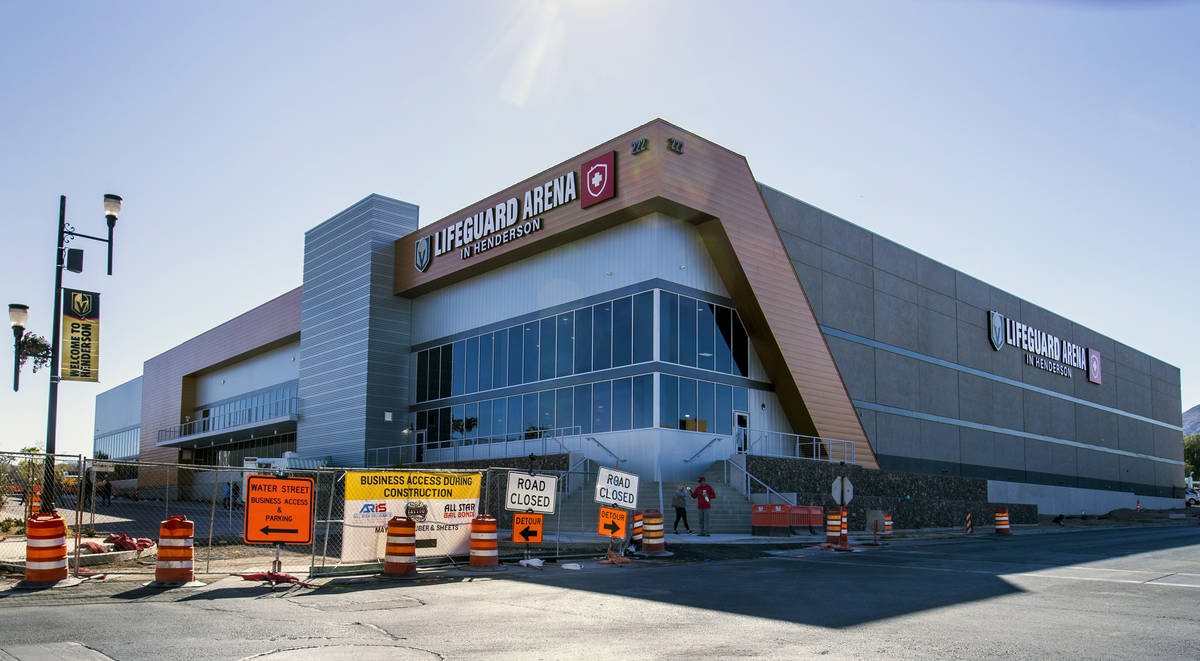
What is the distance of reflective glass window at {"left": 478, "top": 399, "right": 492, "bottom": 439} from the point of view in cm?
4141

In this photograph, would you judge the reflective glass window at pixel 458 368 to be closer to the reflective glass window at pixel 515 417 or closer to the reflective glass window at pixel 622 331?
the reflective glass window at pixel 515 417

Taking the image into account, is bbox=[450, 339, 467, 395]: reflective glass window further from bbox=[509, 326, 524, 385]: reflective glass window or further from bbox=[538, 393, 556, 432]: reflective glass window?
bbox=[538, 393, 556, 432]: reflective glass window

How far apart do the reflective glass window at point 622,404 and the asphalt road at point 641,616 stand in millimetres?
17202

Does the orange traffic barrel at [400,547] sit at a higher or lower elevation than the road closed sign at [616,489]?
lower

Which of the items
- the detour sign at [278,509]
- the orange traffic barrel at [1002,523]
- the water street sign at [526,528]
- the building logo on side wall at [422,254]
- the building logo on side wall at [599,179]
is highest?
the building logo on side wall at [599,179]

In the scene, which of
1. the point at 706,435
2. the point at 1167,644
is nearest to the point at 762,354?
the point at 706,435

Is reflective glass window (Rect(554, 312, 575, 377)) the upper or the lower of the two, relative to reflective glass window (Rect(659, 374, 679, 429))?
upper

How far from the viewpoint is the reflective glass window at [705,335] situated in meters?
35.7

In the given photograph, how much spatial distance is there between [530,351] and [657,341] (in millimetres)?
7669

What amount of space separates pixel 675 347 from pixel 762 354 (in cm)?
519

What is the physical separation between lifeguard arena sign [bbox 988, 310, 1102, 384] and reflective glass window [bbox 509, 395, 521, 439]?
1119 inches

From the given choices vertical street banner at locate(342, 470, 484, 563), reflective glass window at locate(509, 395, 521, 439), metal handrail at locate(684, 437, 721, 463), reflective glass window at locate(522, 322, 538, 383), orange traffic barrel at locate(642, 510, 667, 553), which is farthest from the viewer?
reflective glass window at locate(509, 395, 521, 439)

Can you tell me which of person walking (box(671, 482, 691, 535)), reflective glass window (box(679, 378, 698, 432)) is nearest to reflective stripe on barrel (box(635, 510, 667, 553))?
person walking (box(671, 482, 691, 535))

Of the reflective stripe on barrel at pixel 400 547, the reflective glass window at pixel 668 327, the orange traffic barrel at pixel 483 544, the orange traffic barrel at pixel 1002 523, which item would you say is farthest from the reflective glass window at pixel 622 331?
the reflective stripe on barrel at pixel 400 547
